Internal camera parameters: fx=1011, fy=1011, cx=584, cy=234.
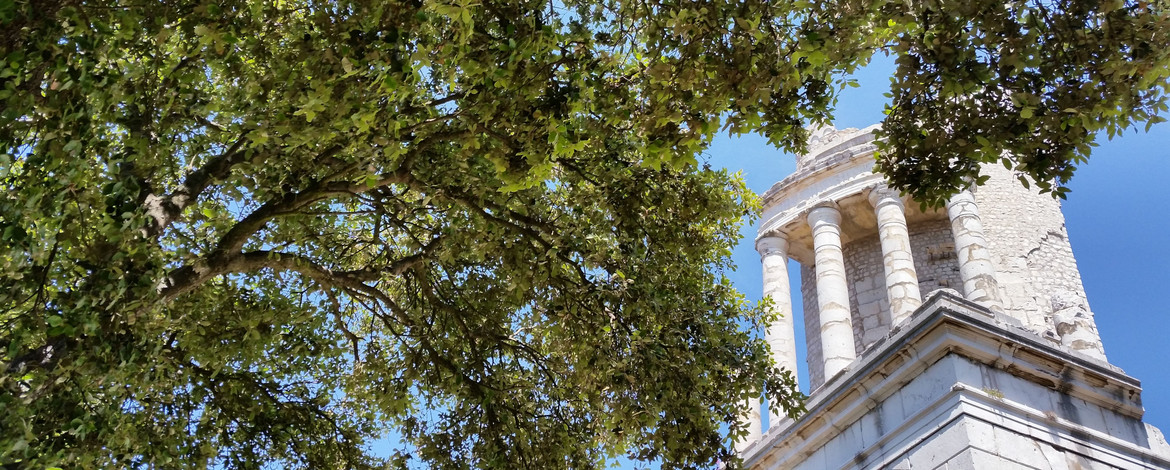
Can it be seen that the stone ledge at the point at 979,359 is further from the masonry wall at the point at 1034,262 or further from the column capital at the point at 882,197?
the column capital at the point at 882,197

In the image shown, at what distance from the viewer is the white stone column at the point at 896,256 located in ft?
72.8

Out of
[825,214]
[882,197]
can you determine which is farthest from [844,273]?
[882,197]

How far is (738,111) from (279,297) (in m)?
5.22

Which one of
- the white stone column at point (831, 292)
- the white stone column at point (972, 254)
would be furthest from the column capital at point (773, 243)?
the white stone column at point (972, 254)

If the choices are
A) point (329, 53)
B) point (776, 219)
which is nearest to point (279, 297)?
point (329, 53)

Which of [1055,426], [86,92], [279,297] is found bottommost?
[86,92]

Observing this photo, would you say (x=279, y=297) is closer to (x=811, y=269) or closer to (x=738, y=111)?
(x=738, y=111)

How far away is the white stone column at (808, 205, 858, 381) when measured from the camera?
2256 cm

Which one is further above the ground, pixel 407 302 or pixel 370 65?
pixel 407 302

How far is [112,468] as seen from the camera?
6.99m

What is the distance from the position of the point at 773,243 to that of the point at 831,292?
2.99m

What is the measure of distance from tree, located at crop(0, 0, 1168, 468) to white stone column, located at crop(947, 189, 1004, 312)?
1268cm

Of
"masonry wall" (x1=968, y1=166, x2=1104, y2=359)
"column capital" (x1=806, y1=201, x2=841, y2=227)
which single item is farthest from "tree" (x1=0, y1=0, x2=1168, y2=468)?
"column capital" (x1=806, y1=201, x2=841, y2=227)

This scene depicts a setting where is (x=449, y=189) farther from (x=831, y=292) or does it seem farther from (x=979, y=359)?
(x=831, y=292)
